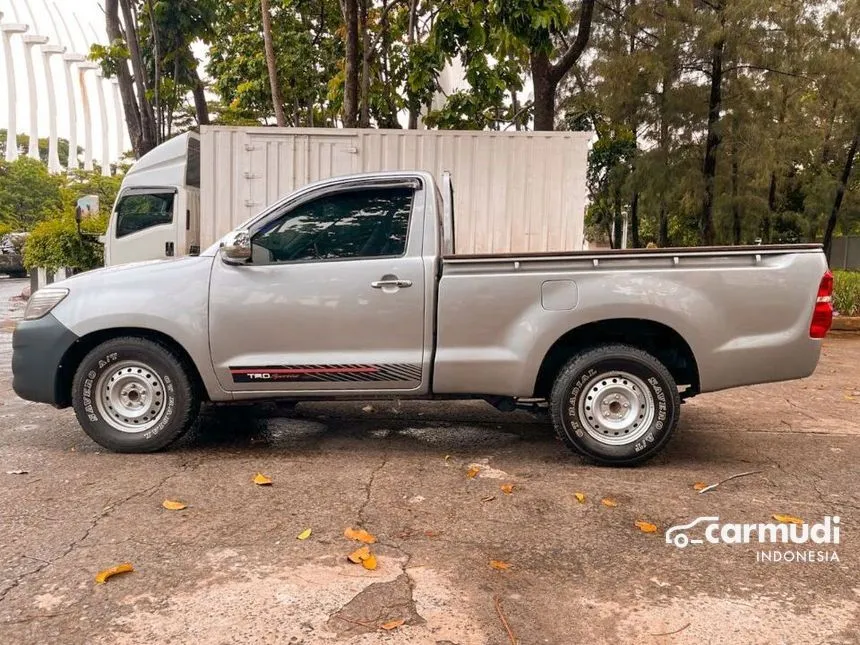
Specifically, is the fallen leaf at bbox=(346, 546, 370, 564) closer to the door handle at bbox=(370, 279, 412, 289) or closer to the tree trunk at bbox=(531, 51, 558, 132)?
the door handle at bbox=(370, 279, 412, 289)

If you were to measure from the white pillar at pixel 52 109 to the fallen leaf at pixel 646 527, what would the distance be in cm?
8472

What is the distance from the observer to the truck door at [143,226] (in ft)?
33.2


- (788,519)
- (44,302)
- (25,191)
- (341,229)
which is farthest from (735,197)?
(25,191)

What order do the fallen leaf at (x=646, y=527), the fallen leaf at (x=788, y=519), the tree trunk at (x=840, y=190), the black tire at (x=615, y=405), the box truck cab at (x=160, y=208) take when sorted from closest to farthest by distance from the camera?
the fallen leaf at (x=646, y=527)
the fallen leaf at (x=788, y=519)
the black tire at (x=615, y=405)
the box truck cab at (x=160, y=208)
the tree trunk at (x=840, y=190)

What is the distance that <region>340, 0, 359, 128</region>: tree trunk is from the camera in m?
10.9

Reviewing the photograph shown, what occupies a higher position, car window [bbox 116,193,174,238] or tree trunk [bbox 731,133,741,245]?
tree trunk [bbox 731,133,741,245]

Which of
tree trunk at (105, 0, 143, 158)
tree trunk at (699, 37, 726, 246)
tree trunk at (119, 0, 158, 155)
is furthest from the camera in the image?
tree trunk at (699, 37, 726, 246)

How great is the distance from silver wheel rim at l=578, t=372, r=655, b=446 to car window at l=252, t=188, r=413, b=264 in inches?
60.9

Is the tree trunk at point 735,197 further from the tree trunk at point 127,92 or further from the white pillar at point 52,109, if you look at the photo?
the white pillar at point 52,109

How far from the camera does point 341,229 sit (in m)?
4.77

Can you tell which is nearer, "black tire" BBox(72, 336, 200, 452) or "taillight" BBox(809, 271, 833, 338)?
"taillight" BBox(809, 271, 833, 338)

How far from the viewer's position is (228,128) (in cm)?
986

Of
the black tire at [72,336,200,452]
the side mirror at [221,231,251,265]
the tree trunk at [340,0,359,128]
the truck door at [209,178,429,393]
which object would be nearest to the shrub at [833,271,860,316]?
the tree trunk at [340,0,359,128]

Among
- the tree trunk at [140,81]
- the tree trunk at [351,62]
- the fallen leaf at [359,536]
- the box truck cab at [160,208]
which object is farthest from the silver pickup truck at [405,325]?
the tree trunk at [140,81]
